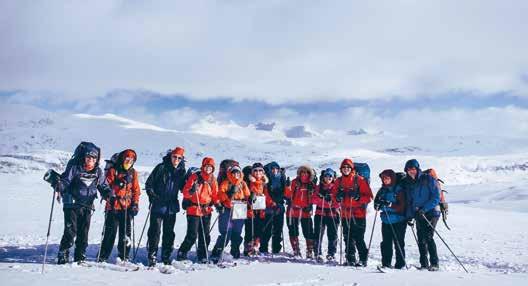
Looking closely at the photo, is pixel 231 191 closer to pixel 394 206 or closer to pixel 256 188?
pixel 256 188

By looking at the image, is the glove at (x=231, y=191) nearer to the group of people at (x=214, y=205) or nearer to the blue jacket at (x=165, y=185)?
the group of people at (x=214, y=205)

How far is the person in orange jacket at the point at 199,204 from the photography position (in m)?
7.93

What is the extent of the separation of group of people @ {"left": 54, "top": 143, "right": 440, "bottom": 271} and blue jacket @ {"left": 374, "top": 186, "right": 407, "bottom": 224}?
0.02 m

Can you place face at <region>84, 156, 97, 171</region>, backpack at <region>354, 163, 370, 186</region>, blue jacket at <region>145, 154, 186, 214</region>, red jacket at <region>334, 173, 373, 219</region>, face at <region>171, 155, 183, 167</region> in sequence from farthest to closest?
1. backpack at <region>354, 163, 370, 186</region>
2. red jacket at <region>334, 173, 373, 219</region>
3. face at <region>171, 155, 183, 167</region>
4. blue jacket at <region>145, 154, 186, 214</region>
5. face at <region>84, 156, 97, 171</region>

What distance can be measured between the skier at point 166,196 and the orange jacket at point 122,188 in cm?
27

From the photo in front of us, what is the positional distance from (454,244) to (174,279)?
8.99 m

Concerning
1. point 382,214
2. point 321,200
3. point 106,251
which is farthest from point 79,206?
point 382,214

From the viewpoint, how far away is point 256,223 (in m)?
9.55

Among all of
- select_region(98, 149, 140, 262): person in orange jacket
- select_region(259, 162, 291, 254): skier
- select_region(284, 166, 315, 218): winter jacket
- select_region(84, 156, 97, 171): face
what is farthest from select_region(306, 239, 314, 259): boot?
select_region(84, 156, 97, 171): face

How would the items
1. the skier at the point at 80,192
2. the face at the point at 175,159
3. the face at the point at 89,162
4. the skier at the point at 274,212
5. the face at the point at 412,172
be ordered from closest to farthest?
the skier at the point at 80,192, the face at the point at 89,162, the face at the point at 175,159, the face at the point at 412,172, the skier at the point at 274,212

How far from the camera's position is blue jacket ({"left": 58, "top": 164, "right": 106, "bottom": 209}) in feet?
23.7

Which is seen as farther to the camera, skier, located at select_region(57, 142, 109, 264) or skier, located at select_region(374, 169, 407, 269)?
skier, located at select_region(374, 169, 407, 269)

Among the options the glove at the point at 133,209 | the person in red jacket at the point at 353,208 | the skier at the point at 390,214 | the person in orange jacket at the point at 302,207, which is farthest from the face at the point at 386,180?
the glove at the point at 133,209

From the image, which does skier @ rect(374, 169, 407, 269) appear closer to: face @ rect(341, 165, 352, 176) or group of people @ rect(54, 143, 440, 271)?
group of people @ rect(54, 143, 440, 271)
